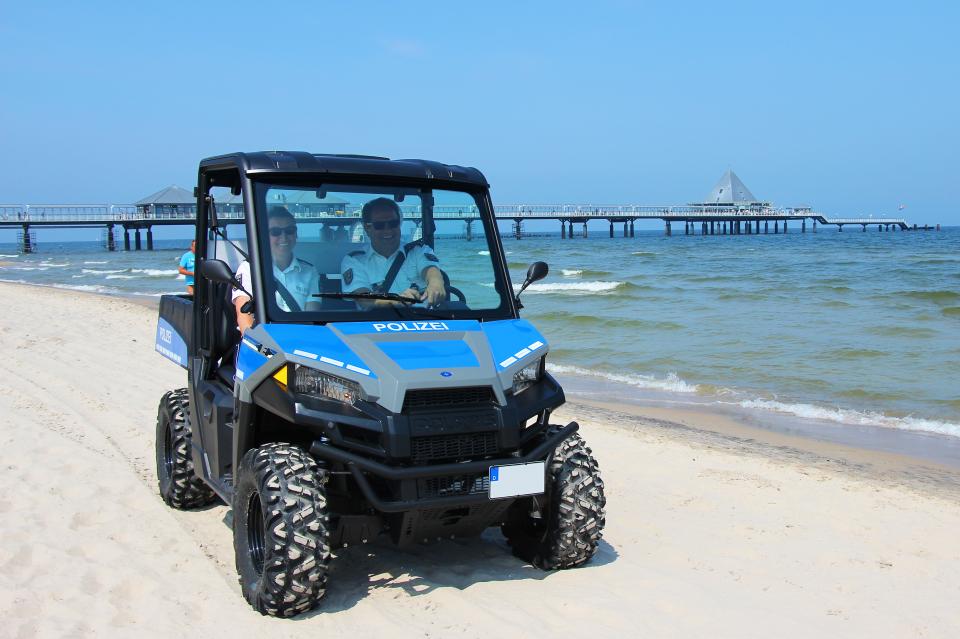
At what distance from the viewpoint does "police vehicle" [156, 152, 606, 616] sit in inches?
169

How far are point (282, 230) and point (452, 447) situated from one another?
1483 mm

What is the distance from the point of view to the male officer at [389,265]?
5.00m

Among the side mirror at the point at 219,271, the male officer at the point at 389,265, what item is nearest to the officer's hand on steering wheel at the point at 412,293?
the male officer at the point at 389,265

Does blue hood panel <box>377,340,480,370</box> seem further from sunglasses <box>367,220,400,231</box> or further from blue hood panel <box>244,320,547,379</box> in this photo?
sunglasses <box>367,220,400,231</box>

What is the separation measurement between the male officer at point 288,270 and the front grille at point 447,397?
843 mm

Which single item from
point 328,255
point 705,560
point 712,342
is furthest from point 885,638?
point 712,342

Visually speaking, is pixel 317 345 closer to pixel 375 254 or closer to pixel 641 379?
pixel 375 254

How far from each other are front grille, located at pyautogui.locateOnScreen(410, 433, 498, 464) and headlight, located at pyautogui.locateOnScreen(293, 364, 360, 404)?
36 centimetres

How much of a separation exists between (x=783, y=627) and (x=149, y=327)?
1686cm

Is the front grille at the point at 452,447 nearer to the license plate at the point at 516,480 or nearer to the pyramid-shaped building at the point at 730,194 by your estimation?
the license plate at the point at 516,480

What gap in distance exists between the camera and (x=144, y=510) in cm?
646

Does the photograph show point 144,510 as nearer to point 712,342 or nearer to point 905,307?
point 712,342

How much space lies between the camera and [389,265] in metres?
5.10

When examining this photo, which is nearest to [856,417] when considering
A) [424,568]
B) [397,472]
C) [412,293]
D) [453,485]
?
[424,568]
